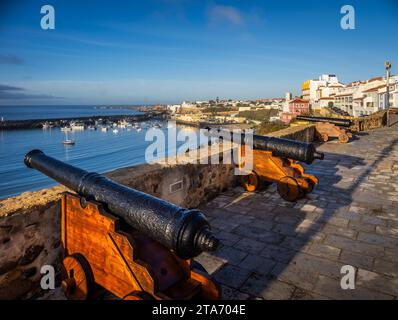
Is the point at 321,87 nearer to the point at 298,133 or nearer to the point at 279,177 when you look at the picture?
the point at 298,133

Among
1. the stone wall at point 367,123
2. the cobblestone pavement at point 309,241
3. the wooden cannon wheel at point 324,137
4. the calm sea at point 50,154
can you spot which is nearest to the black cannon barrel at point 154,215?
the cobblestone pavement at point 309,241

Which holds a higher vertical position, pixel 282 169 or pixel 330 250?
pixel 282 169

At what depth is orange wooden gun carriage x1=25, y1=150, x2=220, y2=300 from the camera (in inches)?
75.3

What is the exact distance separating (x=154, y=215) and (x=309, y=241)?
2267mm

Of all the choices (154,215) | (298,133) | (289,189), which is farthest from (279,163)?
(298,133)

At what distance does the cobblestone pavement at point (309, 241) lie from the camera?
2615 millimetres

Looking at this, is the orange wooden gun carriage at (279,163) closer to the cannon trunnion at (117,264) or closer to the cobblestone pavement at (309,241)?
the cobblestone pavement at (309,241)

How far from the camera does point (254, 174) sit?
534cm

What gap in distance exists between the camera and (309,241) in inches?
137

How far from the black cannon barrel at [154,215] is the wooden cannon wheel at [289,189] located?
3.15m

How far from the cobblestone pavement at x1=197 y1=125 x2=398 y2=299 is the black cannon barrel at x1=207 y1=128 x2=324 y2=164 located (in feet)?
2.41
